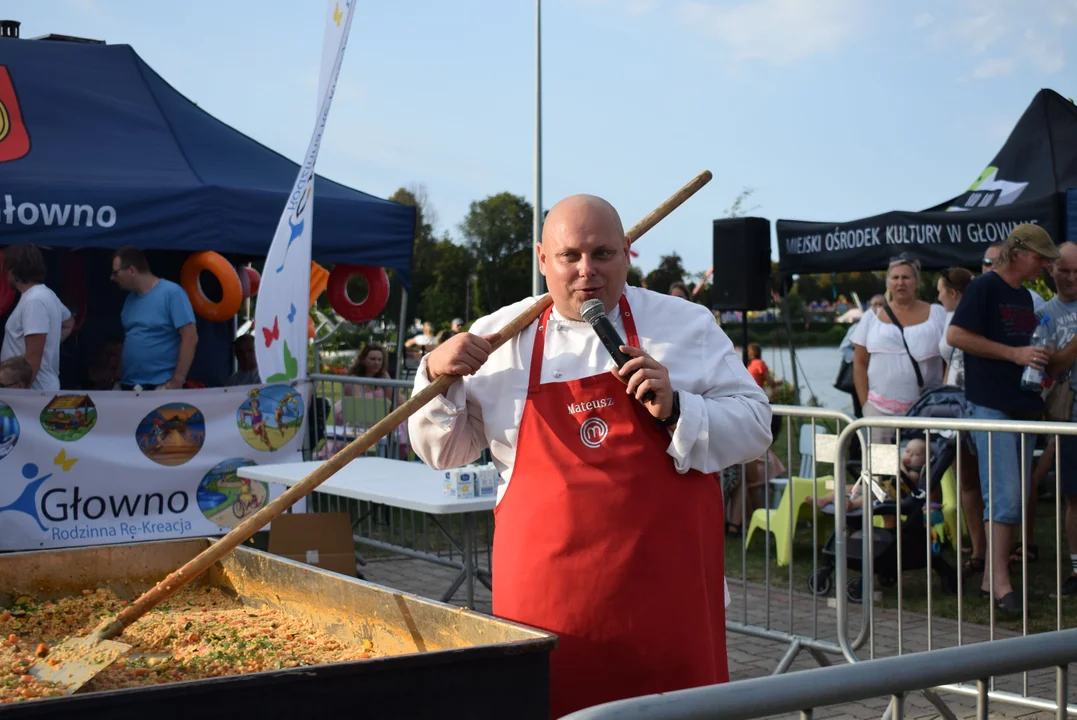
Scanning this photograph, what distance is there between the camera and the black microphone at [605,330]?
2398 mm

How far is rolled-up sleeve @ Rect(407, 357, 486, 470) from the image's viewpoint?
2678mm

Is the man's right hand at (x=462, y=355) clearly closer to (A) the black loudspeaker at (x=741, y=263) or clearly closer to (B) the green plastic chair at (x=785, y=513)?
(B) the green plastic chair at (x=785, y=513)

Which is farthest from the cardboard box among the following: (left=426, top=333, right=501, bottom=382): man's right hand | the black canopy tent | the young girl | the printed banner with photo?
the black canopy tent

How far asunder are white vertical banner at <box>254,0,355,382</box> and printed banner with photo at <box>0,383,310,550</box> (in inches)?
13.8

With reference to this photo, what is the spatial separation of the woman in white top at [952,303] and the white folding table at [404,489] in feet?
12.2

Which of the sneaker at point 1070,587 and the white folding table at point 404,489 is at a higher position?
the white folding table at point 404,489

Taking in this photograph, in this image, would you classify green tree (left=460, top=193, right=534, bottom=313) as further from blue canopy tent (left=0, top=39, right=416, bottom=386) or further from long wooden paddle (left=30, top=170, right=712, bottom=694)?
long wooden paddle (left=30, top=170, right=712, bottom=694)

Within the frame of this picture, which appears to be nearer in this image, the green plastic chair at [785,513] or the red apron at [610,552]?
the red apron at [610,552]

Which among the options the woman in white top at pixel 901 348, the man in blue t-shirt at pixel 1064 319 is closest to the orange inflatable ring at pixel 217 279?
the woman in white top at pixel 901 348

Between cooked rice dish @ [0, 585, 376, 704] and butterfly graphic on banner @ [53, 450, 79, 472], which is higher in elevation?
butterfly graphic on banner @ [53, 450, 79, 472]

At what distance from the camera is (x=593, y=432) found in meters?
2.50

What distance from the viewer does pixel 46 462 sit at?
7492mm

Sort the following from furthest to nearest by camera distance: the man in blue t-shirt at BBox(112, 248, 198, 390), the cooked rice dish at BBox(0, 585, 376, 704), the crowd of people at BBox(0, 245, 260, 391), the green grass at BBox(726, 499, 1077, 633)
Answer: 1. the man in blue t-shirt at BBox(112, 248, 198, 390)
2. the crowd of people at BBox(0, 245, 260, 391)
3. the green grass at BBox(726, 499, 1077, 633)
4. the cooked rice dish at BBox(0, 585, 376, 704)

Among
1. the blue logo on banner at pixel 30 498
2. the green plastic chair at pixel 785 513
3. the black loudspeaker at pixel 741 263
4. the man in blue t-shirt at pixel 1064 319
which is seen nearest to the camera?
the man in blue t-shirt at pixel 1064 319
